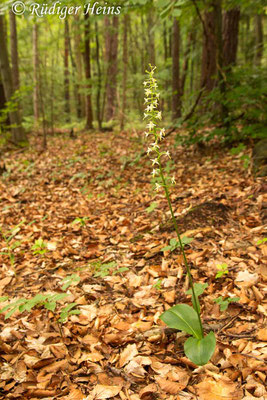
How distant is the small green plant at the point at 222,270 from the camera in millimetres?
2716

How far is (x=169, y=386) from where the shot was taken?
1.82 metres

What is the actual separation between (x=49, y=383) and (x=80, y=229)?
2695 millimetres

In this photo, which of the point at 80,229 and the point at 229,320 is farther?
the point at 80,229

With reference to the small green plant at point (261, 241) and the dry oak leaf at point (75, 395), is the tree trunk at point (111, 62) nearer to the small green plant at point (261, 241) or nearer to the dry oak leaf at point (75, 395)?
the small green plant at point (261, 241)

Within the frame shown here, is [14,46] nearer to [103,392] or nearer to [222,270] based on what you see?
[222,270]

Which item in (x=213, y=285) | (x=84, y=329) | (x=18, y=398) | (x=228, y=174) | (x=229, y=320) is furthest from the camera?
(x=228, y=174)

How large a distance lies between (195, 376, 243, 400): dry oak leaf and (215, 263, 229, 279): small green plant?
103 cm

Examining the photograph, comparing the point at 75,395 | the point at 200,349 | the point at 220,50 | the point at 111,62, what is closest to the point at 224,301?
the point at 200,349

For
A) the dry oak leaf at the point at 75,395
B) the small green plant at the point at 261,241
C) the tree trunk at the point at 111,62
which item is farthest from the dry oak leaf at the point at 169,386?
the tree trunk at the point at 111,62

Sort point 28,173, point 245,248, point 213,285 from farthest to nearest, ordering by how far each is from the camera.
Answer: point 28,173, point 245,248, point 213,285

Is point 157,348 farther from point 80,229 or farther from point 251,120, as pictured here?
point 251,120

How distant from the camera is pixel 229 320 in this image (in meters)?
2.28

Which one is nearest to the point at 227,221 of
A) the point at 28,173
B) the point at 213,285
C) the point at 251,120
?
the point at 213,285

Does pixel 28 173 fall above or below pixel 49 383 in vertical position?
above
